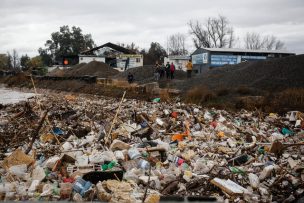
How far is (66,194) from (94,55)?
38028mm

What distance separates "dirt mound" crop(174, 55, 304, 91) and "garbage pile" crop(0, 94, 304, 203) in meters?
5.52

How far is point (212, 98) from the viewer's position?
11.8m

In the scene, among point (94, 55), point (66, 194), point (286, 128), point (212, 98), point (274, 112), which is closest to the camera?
point (66, 194)

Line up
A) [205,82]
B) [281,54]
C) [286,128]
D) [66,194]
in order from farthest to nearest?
1. [281,54]
2. [205,82]
3. [286,128]
4. [66,194]

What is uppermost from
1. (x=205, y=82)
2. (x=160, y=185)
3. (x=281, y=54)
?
(x=281, y=54)

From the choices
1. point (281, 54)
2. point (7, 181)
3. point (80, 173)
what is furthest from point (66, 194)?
point (281, 54)

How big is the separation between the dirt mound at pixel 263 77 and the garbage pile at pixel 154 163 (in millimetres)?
5521

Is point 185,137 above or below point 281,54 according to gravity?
below

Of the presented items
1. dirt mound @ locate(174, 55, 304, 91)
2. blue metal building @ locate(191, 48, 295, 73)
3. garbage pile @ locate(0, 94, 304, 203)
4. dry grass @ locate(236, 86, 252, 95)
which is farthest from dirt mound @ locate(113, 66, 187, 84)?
garbage pile @ locate(0, 94, 304, 203)

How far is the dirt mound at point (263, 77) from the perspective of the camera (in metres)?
12.4

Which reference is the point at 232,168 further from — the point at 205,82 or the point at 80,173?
the point at 205,82

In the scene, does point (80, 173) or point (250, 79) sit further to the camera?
point (250, 79)

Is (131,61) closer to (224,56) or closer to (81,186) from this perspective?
(224,56)

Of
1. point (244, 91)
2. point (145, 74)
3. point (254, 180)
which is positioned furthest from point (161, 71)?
point (254, 180)
